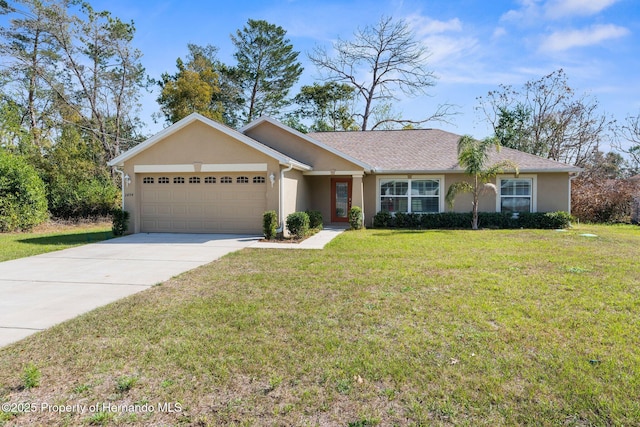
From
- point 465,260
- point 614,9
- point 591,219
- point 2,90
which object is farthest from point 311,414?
point 2,90

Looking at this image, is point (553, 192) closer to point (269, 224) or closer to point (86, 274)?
point (269, 224)

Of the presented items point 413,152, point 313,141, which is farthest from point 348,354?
point 413,152

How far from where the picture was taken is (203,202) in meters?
14.5

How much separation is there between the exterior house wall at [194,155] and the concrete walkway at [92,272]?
62.8 inches

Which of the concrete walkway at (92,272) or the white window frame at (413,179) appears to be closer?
the concrete walkway at (92,272)

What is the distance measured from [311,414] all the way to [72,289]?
18.0ft

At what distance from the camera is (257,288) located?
6.64m

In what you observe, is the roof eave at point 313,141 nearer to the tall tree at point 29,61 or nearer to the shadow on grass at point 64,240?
the shadow on grass at point 64,240

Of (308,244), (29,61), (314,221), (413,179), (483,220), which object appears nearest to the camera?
(308,244)

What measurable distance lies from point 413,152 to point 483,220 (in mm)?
4562

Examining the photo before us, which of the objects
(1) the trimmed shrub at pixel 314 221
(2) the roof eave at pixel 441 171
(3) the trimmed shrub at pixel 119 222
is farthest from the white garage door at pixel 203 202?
(2) the roof eave at pixel 441 171

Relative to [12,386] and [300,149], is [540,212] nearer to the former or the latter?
[300,149]

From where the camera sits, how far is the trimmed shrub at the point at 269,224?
12.8 m

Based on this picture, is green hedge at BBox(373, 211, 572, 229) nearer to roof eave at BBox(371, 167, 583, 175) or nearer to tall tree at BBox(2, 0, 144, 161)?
roof eave at BBox(371, 167, 583, 175)
